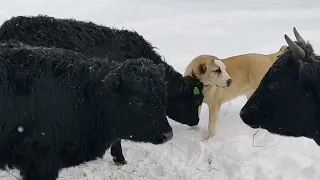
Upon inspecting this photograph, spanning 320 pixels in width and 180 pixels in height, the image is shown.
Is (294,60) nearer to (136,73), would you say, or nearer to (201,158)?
(136,73)

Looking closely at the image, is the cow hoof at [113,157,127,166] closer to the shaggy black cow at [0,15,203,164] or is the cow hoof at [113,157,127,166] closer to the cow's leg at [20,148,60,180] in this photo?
the shaggy black cow at [0,15,203,164]

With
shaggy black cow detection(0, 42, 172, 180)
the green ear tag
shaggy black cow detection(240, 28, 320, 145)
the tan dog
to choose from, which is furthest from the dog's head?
shaggy black cow detection(240, 28, 320, 145)

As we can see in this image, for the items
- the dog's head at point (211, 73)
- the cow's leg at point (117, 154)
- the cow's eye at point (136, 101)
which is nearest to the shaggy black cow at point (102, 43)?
the cow's leg at point (117, 154)

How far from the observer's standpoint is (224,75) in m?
7.42

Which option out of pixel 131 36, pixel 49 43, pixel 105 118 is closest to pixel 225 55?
pixel 131 36

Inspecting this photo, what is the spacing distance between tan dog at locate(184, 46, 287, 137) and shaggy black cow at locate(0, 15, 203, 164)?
0.28 m

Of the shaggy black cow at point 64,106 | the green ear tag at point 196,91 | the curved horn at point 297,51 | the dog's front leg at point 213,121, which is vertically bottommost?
the dog's front leg at point 213,121

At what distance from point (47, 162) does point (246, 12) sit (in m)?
14.6

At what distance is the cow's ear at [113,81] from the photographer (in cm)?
454

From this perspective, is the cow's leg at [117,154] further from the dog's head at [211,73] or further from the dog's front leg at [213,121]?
the dog's head at [211,73]

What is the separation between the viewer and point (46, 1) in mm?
20906

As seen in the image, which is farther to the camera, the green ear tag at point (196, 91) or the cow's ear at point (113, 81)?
the green ear tag at point (196, 91)

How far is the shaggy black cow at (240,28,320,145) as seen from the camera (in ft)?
13.6

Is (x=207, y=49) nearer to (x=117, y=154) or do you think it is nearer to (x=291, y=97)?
(x=117, y=154)
